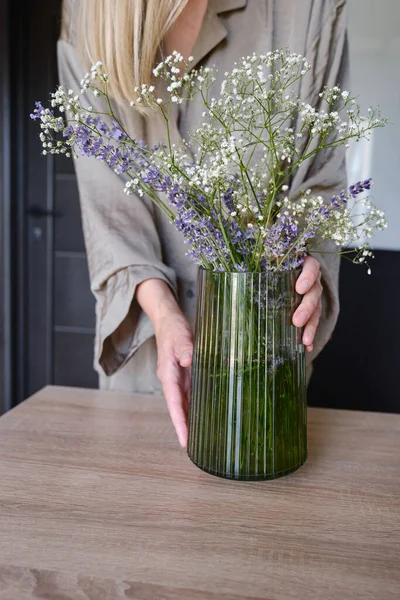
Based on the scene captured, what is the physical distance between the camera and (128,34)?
33.8 inches

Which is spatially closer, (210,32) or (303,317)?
(303,317)

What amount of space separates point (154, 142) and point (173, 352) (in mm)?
418

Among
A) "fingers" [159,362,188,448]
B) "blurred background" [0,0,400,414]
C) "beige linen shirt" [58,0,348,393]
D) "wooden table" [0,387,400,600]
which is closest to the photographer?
"wooden table" [0,387,400,600]

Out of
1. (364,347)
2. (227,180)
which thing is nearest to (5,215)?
(364,347)

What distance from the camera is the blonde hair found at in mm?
852

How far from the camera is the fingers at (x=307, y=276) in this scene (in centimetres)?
64

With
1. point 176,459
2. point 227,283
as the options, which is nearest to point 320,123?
point 227,283

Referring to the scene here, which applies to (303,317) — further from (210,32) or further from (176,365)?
(210,32)

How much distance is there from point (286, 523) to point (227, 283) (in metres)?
0.24

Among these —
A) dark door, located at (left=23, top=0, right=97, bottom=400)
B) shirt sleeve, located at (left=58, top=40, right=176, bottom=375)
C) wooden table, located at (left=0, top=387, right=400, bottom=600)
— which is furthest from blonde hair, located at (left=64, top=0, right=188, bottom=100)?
dark door, located at (left=23, top=0, right=97, bottom=400)

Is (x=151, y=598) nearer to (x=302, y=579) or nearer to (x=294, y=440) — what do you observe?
(x=302, y=579)

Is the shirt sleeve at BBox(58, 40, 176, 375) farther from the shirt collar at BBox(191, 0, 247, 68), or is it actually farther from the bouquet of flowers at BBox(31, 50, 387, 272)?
the bouquet of flowers at BBox(31, 50, 387, 272)

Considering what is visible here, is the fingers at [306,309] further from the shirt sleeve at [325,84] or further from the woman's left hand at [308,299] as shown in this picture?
the shirt sleeve at [325,84]

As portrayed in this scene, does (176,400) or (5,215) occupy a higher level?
(5,215)
